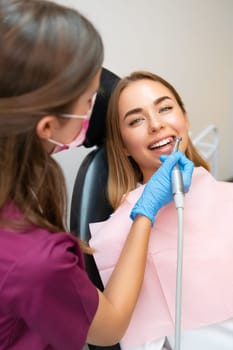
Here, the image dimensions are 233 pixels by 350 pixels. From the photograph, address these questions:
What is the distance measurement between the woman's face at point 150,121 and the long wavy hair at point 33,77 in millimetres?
634

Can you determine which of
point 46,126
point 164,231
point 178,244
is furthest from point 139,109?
point 46,126

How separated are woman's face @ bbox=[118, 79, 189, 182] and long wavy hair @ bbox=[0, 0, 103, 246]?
63 centimetres

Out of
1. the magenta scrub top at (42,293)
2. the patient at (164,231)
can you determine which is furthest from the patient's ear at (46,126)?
the patient at (164,231)

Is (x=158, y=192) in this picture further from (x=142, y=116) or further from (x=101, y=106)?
(x=101, y=106)

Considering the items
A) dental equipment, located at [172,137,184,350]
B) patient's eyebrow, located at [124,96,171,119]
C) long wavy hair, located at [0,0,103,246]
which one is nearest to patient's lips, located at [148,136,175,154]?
patient's eyebrow, located at [124,96,171,119]

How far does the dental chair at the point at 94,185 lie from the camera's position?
4.22 ft

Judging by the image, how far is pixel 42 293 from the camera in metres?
0.62

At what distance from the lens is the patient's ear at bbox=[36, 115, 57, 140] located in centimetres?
64

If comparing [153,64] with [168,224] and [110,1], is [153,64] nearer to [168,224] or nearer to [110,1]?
[110,1]

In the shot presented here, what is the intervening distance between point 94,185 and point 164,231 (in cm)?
30

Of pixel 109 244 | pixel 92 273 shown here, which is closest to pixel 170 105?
pixel 109 244

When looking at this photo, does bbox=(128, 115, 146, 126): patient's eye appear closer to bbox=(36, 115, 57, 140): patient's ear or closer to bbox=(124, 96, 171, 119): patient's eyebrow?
bbox=(124, 96, 171, 119): patient's eyebrow

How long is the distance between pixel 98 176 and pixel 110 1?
890 millimetres

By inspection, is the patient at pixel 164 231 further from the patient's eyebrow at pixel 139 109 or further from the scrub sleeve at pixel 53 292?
the scrub sleeve at pixel 53 292
